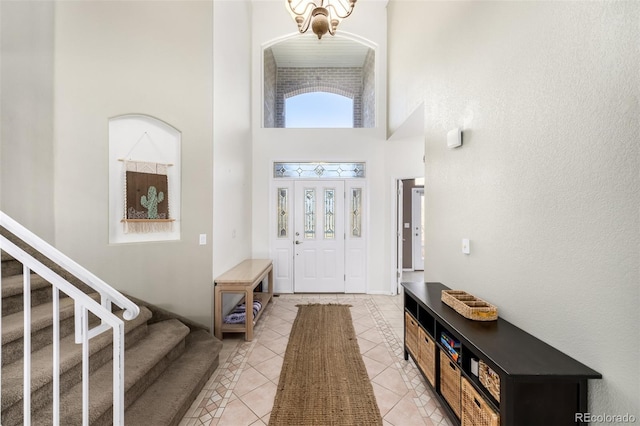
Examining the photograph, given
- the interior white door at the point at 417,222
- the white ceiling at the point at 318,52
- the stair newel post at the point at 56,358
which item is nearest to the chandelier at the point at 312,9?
the stair newel post at the point at 56,358

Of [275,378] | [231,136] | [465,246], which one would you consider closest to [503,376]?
[465,246]

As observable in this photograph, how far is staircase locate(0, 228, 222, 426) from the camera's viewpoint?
1.47 metres

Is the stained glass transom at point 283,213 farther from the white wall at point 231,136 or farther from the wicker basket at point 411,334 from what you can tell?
the wicker basket at point 411,334

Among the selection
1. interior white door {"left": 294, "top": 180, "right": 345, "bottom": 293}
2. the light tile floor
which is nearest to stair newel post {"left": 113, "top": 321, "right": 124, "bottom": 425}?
the light tile floor

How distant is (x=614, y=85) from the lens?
3.66ft

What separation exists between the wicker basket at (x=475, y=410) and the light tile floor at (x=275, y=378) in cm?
46

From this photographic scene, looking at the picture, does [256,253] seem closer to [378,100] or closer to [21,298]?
[21,298]

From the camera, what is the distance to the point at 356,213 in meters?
4.83

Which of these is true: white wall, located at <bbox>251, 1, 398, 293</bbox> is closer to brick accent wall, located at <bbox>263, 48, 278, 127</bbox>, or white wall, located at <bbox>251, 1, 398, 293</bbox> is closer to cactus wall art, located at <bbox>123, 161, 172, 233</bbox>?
brick accent wall, located at <bbox>263, 48, 278, 127</bbox>

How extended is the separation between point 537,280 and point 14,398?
277cm

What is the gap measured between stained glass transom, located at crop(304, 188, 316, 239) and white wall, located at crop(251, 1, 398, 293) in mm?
594

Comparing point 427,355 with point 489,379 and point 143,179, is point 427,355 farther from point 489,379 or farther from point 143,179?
point 143,179

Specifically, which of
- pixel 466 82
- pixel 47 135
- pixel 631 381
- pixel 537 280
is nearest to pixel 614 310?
pixel 631 381

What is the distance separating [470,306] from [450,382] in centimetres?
50
